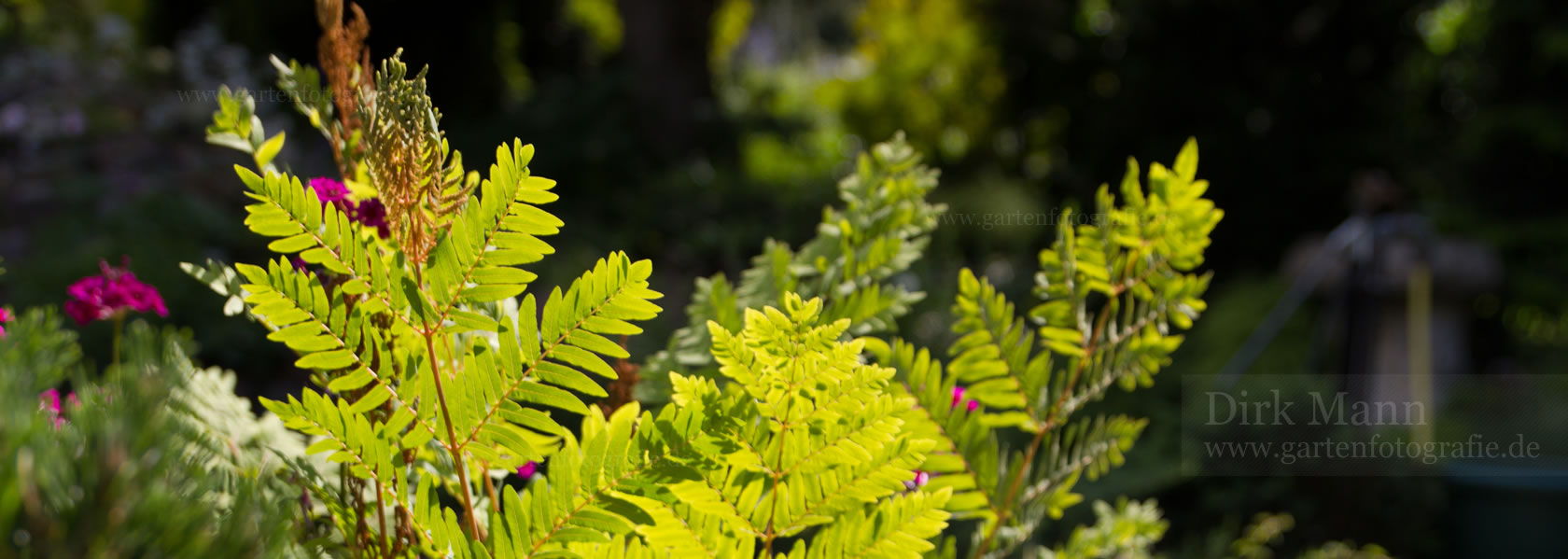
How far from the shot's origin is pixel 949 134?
364 inches

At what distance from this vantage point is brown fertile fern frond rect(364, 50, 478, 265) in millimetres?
570

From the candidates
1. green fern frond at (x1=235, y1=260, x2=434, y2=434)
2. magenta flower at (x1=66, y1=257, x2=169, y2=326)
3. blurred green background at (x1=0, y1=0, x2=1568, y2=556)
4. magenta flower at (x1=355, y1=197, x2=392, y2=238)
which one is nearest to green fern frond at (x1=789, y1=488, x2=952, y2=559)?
green fern frond at (x1=235, y1=260, x2=434, y2=434)

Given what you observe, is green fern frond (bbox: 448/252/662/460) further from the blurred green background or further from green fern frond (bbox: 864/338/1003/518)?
the blurred green background

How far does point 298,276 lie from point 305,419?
0.25 feet

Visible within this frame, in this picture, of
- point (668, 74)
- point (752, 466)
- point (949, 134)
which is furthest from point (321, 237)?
point (949, 134)

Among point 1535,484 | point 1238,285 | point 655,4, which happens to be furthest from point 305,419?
point 655,4

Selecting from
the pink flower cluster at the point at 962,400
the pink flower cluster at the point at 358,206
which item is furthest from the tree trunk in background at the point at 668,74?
the pink flower cluster at the point at 358,206

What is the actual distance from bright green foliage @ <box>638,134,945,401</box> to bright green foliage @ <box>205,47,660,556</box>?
322 millimetres

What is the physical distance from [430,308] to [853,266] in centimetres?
48

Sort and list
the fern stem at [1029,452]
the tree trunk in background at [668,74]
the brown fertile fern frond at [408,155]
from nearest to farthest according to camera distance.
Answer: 1. the brown fertile fern frond at [408,155]
2. the fern stem at [1029,452]
3. the tree trunk in background at [668,74]

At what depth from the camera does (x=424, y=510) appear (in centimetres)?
65

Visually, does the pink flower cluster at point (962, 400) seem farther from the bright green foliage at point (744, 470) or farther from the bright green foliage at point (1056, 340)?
the bright green foliage at point (744, 470)

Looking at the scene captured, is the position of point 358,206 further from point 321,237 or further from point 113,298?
point 113,298

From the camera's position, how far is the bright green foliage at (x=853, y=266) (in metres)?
0.98
